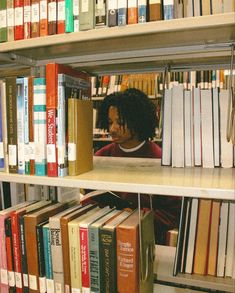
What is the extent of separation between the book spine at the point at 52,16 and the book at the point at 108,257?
61cm

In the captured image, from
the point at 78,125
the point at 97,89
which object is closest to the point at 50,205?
the point at 78,125

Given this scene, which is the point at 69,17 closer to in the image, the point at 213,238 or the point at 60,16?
the point at 60,16

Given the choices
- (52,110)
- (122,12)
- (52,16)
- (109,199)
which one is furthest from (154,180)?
(109,199)

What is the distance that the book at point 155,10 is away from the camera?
80 centimetres

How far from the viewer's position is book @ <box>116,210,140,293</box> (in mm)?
891

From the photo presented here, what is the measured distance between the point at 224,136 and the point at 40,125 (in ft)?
1.92

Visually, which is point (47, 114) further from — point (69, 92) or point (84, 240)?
point (84, 240)

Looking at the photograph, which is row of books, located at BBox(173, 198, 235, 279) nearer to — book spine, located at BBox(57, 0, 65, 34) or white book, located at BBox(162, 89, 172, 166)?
white book, located at BBox(162, 89, 172, 166)

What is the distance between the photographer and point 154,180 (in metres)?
0.84

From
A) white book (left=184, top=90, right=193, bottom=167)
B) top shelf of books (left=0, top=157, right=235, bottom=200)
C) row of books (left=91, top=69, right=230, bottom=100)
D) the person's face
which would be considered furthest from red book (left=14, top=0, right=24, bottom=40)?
row of books (left=91, top=69, right=230, bottom=100)

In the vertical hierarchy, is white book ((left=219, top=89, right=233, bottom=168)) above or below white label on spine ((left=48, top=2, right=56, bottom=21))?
below

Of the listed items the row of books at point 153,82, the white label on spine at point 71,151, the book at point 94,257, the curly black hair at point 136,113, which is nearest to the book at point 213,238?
the book at point 94,257

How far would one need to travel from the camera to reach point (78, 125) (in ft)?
2.98

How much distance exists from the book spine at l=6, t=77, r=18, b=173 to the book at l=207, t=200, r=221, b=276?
63 cm
